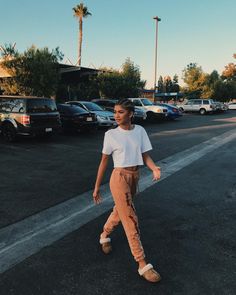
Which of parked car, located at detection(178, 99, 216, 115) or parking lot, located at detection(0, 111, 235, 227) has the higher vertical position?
parked car, located at detection(178, 99, 216, 115)

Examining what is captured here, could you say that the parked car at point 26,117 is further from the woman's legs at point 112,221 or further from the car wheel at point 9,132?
the woman's legs at point 112,221

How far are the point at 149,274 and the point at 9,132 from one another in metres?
11.3

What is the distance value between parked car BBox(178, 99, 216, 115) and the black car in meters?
22.1

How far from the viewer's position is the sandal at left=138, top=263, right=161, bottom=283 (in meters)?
3.37

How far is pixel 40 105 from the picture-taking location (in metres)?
13.5

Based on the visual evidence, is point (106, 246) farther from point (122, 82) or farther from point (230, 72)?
point (230, 72)

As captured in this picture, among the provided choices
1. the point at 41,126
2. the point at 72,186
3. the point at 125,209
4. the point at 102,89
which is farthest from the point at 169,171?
the point at 102,89

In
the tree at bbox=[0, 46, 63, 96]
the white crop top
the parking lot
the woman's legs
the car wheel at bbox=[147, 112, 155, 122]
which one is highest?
the tree at bbox=[0, 46, 63, 96]

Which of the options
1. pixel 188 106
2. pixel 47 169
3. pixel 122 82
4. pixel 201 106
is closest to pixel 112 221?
pixel 47 169

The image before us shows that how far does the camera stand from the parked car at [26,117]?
514 inches

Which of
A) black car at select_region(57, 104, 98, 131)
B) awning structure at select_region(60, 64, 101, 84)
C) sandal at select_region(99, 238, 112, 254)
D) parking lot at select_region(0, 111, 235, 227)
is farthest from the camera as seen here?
awning structure at select_region(60, 64, 101, 84)

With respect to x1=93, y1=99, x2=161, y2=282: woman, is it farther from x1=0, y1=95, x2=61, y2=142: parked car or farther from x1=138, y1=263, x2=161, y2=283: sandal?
x1=0, y1=95, x2=61, y2=142: parked car

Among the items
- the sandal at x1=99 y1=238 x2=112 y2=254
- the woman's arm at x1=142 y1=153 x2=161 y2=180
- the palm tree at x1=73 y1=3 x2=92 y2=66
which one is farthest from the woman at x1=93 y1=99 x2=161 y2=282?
the palm tree at x1=73 y1=3 x2=92 y2=66

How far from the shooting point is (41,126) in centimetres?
1338
